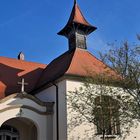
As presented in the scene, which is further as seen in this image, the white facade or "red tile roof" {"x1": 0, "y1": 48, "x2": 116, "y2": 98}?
"red tile roof" {"x1": 0, "y1": 48, "x2": 116, "y2": 98}

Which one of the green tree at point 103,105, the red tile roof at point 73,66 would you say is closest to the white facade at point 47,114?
the red tile roof at point 73,66

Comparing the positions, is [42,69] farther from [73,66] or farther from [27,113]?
[27,113]

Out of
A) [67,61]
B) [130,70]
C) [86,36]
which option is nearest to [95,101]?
[130,70]

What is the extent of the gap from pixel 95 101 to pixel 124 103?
1578 mm

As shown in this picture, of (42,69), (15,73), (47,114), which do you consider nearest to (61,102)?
(47,114)

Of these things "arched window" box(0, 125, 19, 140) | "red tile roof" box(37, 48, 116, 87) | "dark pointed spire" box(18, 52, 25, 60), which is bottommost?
"arched window" box(0, 125, 19, 140)

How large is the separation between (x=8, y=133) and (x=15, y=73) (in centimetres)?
506

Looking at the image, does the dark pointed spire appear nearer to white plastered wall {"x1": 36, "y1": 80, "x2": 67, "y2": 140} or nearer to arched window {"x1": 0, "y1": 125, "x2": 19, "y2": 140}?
white plastered wall {"x1": 36, "y1": 80, "x2": 67, "y2": 140}

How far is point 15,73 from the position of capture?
25250 millimetres

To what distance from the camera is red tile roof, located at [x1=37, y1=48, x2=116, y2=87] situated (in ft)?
70.0

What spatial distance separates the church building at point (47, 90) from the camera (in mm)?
20172

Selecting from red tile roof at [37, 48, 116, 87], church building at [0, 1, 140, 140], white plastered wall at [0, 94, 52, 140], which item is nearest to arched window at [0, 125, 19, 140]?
church building at [0, 1, 140, 140]

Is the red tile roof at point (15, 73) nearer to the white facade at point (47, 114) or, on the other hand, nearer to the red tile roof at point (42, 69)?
the red tile roof at point (42, 69)

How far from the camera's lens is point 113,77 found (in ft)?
58.6
